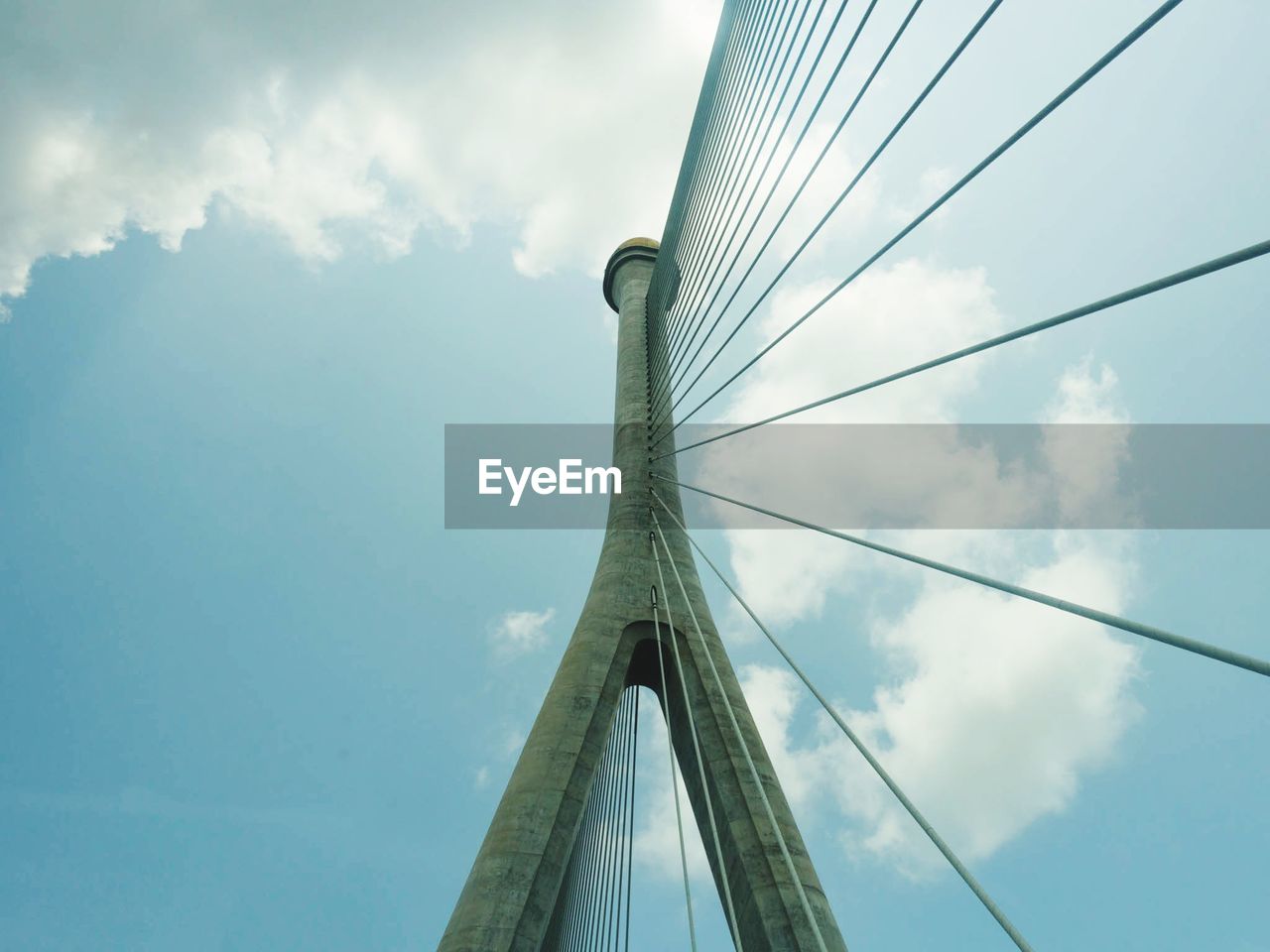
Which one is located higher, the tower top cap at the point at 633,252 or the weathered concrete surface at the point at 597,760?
the tower top cap at the point at 633,252

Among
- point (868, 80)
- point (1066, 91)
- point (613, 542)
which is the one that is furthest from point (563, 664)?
point (1066, 91)

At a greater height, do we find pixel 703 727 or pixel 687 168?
pixel 687 168

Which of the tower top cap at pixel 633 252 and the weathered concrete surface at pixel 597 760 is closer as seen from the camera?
the weathered concrete surface at pixel 597 760

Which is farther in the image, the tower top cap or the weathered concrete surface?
the tower top cap

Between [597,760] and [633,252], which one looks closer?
[597,760]

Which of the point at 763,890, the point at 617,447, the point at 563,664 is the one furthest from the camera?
the point at 617,447

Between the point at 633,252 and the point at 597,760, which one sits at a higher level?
the point at 633,252

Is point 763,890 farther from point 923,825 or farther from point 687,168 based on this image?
point 687,168

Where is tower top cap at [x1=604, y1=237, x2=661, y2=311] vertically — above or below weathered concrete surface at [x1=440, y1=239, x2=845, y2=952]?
above
